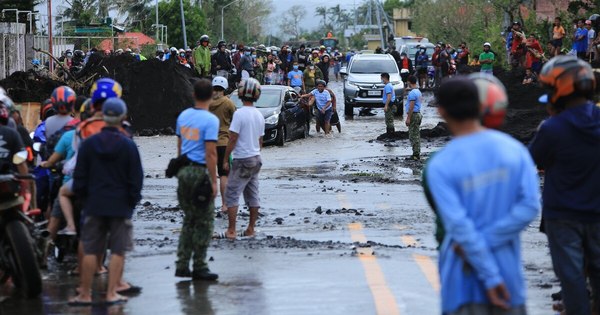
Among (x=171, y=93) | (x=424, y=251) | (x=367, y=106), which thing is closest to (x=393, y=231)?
(x=424, y=251)

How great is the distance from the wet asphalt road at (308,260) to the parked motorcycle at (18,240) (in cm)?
19

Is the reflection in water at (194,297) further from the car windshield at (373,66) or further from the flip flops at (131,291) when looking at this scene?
the car windshield at (373,66)

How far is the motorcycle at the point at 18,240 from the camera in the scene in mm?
9766

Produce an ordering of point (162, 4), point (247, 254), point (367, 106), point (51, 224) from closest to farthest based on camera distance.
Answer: point (51, 224)
point (247, 254)
point (367, 106)
point (162, 4)

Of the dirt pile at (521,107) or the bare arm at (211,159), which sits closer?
the bare arm at (211,159)

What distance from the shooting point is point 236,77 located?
136ft

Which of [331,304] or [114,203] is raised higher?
[114,203]

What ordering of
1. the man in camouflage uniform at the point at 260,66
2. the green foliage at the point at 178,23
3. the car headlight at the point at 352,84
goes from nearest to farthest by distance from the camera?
the car headlight at the point at 352,84 → the man in camouflage uniform at the point at 260,66 → the green foliage at the point at 178,23

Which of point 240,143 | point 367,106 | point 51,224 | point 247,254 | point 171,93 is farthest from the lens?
point 367,106

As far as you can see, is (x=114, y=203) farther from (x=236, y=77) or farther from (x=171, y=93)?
(x=236, y=77)

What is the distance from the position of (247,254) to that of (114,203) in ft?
10.0

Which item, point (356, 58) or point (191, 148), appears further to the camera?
point (356, 58)

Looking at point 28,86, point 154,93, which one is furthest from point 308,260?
point 154,93

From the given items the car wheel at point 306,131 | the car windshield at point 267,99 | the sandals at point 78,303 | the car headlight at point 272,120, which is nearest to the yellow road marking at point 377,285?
the sandals at point 78,303
